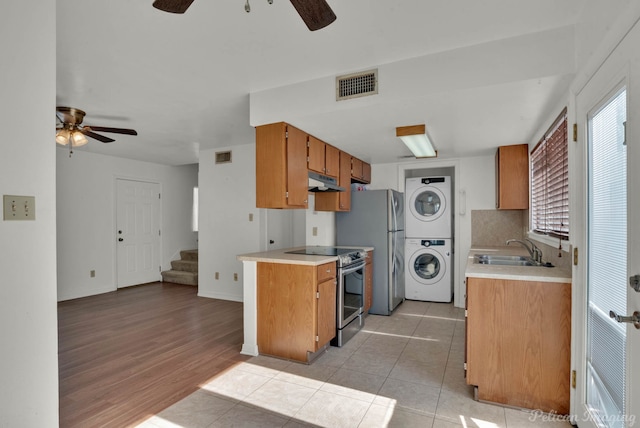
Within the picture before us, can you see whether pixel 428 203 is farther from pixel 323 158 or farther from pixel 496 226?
pixel 323 158

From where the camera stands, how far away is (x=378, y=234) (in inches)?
168

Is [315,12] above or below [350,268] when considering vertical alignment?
above

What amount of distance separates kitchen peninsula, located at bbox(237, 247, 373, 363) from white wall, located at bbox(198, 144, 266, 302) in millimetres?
1930

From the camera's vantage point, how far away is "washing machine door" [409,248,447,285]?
191 inches

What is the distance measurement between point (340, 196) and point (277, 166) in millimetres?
1332

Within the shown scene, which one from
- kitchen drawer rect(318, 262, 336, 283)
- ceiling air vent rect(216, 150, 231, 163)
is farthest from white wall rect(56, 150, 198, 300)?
kitchen drawer rect(318, 262, 336, 283)

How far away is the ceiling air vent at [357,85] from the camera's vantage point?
2.39 metres

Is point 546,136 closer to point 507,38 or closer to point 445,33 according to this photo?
point 507,38

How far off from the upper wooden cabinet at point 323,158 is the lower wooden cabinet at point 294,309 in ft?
3.31

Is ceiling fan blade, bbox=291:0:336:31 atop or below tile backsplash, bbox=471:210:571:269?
atop

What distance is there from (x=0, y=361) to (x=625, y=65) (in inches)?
99.9

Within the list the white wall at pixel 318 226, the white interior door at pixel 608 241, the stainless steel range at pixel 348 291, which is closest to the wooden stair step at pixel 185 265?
the white wall at pixel 318 226

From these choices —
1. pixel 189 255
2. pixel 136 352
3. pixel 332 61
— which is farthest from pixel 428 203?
pixel 189 255

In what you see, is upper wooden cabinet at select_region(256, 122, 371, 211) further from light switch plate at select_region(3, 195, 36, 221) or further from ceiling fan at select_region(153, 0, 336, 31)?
light switch plate at select_region(3, 195, 36, 221)
